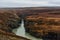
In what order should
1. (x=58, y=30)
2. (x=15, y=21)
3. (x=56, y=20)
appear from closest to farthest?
1. (x=58, y=30)
2. (x=56, y=20)
3. (x=15, y=21)

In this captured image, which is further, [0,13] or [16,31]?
[0,13]

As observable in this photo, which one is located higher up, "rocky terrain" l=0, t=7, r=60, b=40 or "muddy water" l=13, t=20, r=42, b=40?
"rocky terrain" l=0, t=7, r=60, b=40

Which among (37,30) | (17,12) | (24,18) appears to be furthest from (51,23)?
(17,12)

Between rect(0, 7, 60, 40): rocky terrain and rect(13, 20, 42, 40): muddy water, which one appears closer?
rect(0, 7, 60, 40): rocky terrain

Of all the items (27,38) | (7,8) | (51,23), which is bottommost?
(27,38)

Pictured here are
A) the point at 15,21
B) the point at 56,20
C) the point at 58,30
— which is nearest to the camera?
the point at 58,30

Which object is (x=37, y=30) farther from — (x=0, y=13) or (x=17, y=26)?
(x=0, y=13)

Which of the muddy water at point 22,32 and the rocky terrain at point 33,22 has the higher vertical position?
the rocky terrain at point 33,22

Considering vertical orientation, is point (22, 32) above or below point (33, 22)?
below

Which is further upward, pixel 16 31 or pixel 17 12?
pixel 17 12

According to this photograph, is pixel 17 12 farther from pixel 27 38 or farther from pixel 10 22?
pixel 27 38

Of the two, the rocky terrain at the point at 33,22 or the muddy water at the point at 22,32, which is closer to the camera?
the rocky terrain at the point at 33,22
